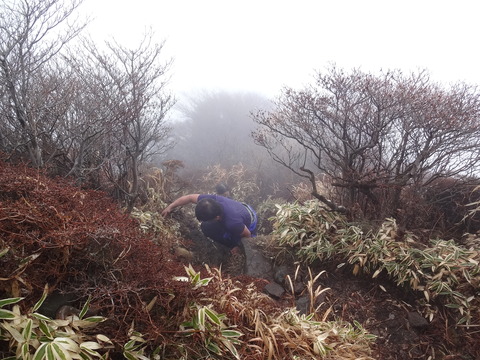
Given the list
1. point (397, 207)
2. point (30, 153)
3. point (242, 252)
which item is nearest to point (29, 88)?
point (30, 153)

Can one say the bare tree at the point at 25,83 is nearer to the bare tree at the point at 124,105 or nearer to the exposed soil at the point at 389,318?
the bare tree at the point at 124,105

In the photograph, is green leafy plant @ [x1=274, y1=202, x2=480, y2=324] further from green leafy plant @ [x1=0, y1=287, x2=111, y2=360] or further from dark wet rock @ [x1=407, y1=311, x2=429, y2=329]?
green leafy plant @ [x1=0, y1=287, x2=111, y2=360]

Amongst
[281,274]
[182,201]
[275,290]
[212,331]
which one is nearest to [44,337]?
[212,331]

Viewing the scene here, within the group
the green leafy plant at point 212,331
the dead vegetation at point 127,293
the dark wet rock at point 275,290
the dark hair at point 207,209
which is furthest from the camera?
the dark hair at point 207,209

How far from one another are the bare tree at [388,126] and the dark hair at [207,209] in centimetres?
142

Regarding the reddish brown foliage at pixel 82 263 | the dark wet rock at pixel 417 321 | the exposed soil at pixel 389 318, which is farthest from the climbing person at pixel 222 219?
the dark wet rock at pixel 417 321

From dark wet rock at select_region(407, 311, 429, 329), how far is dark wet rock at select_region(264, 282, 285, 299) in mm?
1300

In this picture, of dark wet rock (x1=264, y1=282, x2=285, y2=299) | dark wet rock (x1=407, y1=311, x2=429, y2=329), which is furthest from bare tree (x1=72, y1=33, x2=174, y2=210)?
dark wet rock (x1=407, y1=311, x2=429, y2=329)

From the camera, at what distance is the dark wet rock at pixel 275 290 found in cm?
317

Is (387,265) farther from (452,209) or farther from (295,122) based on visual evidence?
(295,122)

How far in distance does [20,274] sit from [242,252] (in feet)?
10.3

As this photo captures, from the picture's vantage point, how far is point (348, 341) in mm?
2258

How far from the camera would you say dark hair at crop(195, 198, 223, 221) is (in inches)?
159

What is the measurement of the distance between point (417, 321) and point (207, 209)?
2764 millimetres
